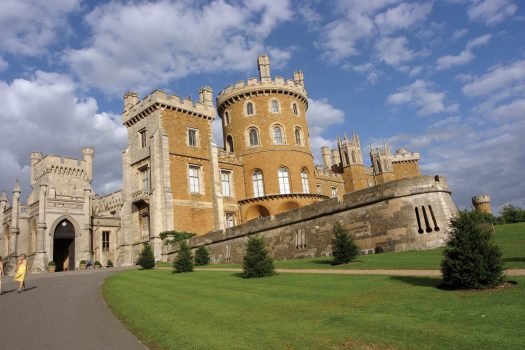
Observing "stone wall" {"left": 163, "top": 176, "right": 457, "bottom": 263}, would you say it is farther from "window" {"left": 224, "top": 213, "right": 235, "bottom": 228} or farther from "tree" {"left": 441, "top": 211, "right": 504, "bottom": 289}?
"window" {"left": 224, "top": 213, "right": 235, "bottom": 228}

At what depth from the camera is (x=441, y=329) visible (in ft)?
20.9

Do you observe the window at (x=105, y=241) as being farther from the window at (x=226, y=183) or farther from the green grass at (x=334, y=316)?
the green grass at (x=334, y=316)

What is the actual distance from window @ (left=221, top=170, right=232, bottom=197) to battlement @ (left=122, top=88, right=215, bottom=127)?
537cm

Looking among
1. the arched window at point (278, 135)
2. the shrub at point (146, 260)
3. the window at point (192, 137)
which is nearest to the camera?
the shrub at point (146, 260)

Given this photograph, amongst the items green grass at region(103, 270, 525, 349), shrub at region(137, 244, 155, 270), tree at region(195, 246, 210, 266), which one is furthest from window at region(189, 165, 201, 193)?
green grass at region(103, 270, 525, 349)

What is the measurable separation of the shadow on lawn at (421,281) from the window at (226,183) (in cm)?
2723

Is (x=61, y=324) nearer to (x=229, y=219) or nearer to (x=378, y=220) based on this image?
(x=378, y=220)

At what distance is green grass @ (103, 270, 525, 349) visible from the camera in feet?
20.1

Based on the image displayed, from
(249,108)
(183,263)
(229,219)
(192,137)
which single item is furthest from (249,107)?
(183,263)

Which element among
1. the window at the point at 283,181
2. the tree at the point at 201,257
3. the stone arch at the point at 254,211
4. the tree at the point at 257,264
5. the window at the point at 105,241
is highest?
the window at the point at 283,181

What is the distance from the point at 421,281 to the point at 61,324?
8.84 metres

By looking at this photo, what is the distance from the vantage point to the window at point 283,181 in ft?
127

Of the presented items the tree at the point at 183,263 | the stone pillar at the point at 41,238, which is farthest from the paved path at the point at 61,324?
the stone pillar at the point at 41,238

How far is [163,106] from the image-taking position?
34.9 metres
